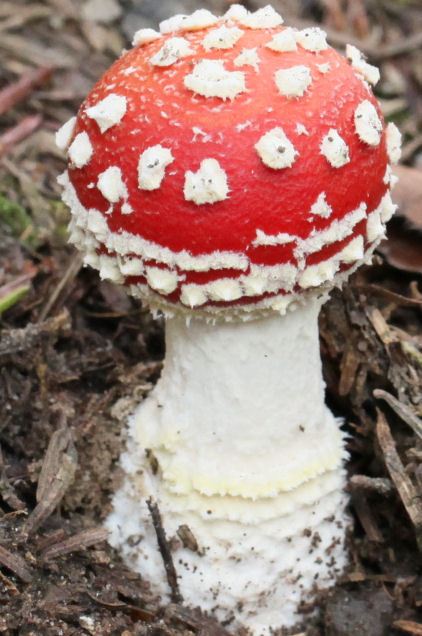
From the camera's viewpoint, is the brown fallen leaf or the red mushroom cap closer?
the red mushroom cap

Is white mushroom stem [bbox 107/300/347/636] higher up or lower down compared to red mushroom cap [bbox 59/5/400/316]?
lower down

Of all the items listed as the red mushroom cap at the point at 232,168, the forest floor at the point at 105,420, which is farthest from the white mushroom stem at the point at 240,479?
the red mushroom cap at the point at 232,168

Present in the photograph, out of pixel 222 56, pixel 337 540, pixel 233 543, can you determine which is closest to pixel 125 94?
pixel 222 56

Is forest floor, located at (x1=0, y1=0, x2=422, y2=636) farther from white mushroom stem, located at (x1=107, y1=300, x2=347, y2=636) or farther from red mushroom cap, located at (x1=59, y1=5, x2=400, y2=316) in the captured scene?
red mushroom cap, located at (x1=59, y1=5, x2=400, y2=316)

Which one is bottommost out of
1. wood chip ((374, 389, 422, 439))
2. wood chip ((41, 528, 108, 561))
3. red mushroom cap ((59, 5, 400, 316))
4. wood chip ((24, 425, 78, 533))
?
wood chip ((41, 528, 108, 561))

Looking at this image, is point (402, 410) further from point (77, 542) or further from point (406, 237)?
point (77, 542)

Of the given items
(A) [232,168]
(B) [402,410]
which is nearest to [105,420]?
(B) [402,410]

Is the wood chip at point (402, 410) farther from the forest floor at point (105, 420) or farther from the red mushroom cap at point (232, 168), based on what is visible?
the red mushroom cap at point (232, 168)

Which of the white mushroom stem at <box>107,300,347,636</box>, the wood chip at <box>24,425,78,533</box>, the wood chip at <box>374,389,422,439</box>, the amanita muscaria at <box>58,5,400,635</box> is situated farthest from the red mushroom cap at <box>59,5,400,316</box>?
the wood chip at <box>24,425,78,533</box>

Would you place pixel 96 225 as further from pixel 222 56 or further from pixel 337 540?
pixel 337 540
